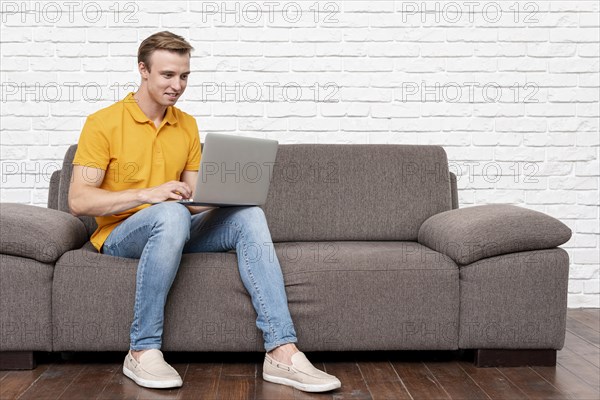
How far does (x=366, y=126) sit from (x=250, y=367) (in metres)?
1.49

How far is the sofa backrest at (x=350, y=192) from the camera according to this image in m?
3.22

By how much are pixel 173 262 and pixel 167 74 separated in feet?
2.15

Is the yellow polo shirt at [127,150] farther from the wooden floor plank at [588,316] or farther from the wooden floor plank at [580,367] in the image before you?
the wooden floor plank at [588,316]

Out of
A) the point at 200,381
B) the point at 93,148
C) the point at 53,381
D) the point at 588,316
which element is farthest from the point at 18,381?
the point at 588,316

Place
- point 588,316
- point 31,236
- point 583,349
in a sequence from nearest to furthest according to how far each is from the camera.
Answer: point 31,236
point 583,349
point 588,316

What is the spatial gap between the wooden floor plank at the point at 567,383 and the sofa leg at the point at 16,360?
1.71 metres

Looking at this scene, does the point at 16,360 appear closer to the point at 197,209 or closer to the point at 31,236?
the point at 31,236

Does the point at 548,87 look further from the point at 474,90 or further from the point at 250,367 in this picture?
the point at 250,367

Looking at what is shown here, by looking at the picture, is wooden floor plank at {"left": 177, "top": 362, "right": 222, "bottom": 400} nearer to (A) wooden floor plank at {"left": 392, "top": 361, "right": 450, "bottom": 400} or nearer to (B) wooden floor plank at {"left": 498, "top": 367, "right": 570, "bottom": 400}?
(A) wooden floor plank at {"left": 392, "top": 361, "right": 450, "bottom": 400}

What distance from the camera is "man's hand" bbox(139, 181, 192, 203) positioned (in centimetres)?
253

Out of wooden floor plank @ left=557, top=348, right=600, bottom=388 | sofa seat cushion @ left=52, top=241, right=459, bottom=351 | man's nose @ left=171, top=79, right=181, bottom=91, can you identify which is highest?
man's nose @ left=171, top=79, right=181, bottom=91

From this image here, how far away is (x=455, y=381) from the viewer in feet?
8.18

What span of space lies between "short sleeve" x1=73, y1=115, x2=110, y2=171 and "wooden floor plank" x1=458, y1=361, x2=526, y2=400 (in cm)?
142

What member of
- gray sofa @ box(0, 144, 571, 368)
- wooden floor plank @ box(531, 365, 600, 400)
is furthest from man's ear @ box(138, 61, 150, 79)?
wooden floor plank @ box(531, 365, 600, 400)
